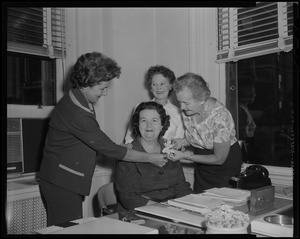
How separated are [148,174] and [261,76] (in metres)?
1.40

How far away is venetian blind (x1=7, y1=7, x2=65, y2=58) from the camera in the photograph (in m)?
2.97

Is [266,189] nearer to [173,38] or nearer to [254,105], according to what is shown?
[254,105]

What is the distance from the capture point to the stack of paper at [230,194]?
182 cm

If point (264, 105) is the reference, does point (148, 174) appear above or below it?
below

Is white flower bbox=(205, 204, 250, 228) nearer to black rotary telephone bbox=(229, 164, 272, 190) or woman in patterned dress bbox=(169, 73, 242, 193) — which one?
black rotary telephone bbox=(229, 164, 272, 190)

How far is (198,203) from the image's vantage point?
65.6 inches

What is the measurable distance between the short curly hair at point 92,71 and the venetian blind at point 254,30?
1253 mm

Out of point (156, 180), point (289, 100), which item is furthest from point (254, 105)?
point (156, 180)

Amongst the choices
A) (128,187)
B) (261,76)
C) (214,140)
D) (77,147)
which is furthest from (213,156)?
(261,76)

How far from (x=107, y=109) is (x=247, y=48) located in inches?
56.6

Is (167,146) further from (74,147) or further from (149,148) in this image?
(74,147)

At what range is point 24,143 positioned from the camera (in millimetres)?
2924

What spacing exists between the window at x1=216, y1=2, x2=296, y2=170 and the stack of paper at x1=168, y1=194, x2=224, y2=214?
4.11ft

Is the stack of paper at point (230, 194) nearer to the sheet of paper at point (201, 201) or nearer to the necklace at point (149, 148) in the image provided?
the sheet of paper at point (201, 201)
